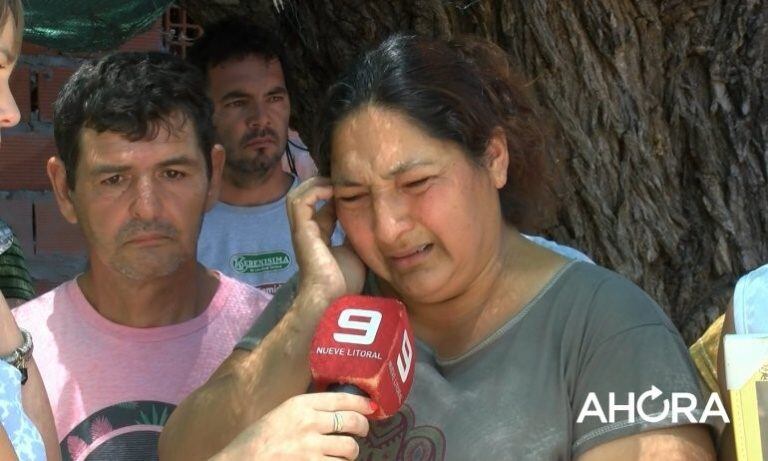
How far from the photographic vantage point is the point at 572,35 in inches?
132

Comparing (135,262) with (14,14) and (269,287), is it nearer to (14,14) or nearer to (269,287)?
(269,287)

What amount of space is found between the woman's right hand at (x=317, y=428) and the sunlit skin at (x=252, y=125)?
1901mm

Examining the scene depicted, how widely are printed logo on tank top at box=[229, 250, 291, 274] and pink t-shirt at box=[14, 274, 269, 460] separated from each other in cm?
60

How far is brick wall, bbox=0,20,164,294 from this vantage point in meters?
4.42

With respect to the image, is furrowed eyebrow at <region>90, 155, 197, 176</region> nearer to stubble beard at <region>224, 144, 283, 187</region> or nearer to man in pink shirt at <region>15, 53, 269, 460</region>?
man in pink shirt at <region>15, 53, 269, 460</region>

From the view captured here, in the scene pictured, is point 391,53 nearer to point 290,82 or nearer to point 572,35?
point 572,35

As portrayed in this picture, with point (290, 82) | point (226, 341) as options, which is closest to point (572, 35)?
point (290, 82)

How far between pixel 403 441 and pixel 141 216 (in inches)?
37.2

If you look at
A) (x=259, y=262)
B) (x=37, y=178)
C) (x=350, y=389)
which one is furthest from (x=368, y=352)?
(x=37, y=178)

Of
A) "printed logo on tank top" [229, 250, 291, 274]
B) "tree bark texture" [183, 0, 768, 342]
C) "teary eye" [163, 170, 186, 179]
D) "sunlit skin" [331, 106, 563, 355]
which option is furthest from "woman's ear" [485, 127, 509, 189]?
"printed logo on tank top" [229, 250, 291, 274]

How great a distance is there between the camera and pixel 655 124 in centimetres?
340

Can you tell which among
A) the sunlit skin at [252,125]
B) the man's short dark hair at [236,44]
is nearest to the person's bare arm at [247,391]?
the sunlit skin at [252,125]

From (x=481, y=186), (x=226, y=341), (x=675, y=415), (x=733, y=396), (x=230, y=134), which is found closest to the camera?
(x=733, y=396)

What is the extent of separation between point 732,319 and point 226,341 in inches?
45.7
